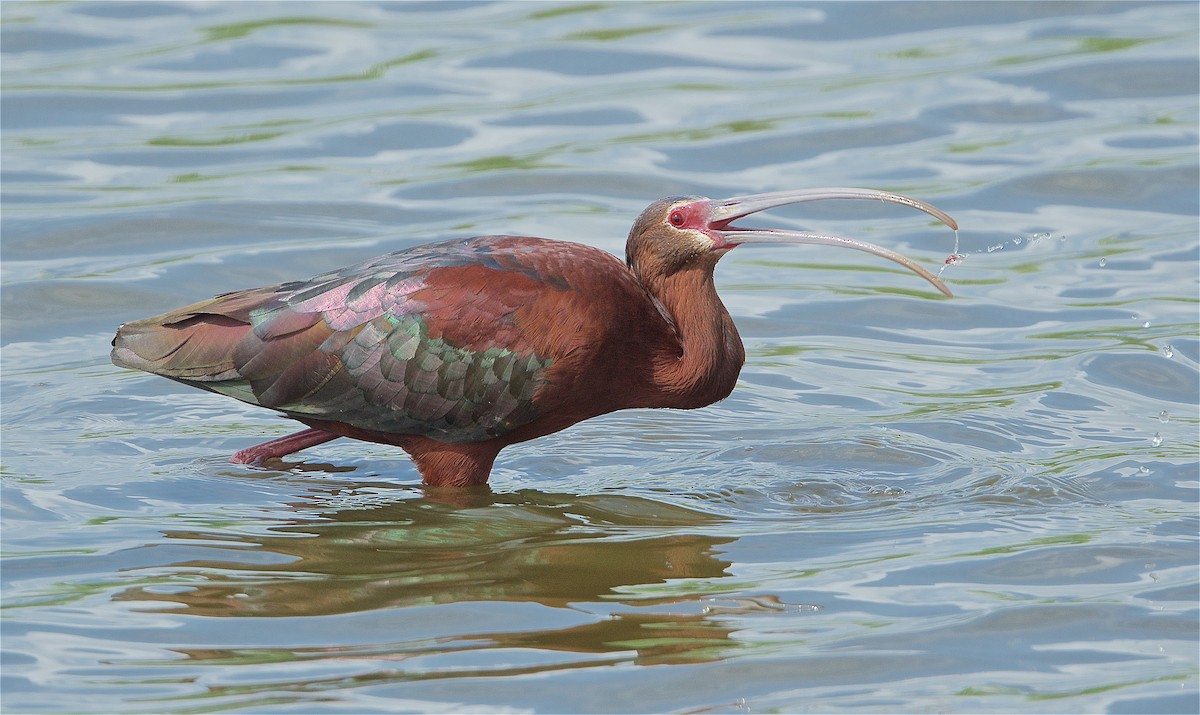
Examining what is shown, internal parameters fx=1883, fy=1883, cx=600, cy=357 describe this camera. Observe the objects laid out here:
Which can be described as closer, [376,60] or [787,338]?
[787,338]

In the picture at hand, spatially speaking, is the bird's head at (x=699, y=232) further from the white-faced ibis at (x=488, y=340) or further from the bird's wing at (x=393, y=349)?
the bird's wing at (x=393, y=349)

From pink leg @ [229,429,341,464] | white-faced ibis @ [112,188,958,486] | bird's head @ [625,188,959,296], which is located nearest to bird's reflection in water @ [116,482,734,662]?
pink leg @ [229,429,341,464]

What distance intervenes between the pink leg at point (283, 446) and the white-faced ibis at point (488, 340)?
1.11 feet

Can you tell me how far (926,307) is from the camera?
36.4 ft

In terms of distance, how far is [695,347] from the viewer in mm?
7824

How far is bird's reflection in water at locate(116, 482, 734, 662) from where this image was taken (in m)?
6.48

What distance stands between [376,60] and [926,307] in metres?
6.05

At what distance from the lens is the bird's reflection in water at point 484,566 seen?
6480mm

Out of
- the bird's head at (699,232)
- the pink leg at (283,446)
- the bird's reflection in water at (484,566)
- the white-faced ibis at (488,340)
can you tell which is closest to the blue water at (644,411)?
the bird's reflection in water at (484,566)

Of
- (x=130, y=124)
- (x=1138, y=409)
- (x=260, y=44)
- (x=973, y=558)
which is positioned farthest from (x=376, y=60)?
(x=973, y=558)

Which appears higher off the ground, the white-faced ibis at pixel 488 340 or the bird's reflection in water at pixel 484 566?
the white-faced ibis at pixel 488 340

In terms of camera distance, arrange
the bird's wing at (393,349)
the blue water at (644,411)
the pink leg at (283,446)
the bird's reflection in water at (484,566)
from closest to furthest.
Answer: the blue water at (644,411) → the bird's reflection in water at (484,566) → the bird's wing at (393,349) → the pink leg at (283,446)

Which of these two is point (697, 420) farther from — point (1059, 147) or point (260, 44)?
point (260, 44)

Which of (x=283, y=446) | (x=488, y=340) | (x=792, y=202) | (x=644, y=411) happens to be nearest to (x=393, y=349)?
(x=488, y=340)
